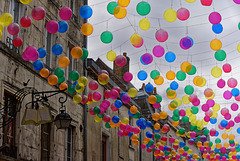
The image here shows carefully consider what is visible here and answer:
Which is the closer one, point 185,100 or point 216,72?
point 216,72

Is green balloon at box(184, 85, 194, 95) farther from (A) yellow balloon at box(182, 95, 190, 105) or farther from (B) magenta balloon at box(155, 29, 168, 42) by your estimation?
(B) magenta balloon at box(155, 29, 168, 42)

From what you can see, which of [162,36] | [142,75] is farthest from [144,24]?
[142,75]

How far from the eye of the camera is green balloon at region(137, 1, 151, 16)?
1046 cm

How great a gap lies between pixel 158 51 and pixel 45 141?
5.42 meters

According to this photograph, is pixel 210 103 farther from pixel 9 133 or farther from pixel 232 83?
pixel 9 133

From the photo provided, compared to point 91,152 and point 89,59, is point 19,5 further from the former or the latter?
point 91,152

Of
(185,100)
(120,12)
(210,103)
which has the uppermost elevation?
(120,12)

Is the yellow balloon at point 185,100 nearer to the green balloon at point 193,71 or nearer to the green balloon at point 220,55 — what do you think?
the green balloon at point 193,71

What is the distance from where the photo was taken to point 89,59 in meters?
19.4

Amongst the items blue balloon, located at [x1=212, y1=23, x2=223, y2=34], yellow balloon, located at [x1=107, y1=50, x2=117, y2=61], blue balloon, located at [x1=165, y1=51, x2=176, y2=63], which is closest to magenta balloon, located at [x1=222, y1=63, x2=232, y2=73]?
blue balloon, located at [x1=165, y1=51, x2=176, y2=63]

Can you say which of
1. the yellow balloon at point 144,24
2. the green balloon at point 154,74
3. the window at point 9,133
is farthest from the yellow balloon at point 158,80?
the window at point 9,133

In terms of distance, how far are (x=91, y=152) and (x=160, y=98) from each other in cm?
538

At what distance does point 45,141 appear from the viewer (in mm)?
15227

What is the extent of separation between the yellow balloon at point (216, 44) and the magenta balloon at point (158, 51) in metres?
1.19
